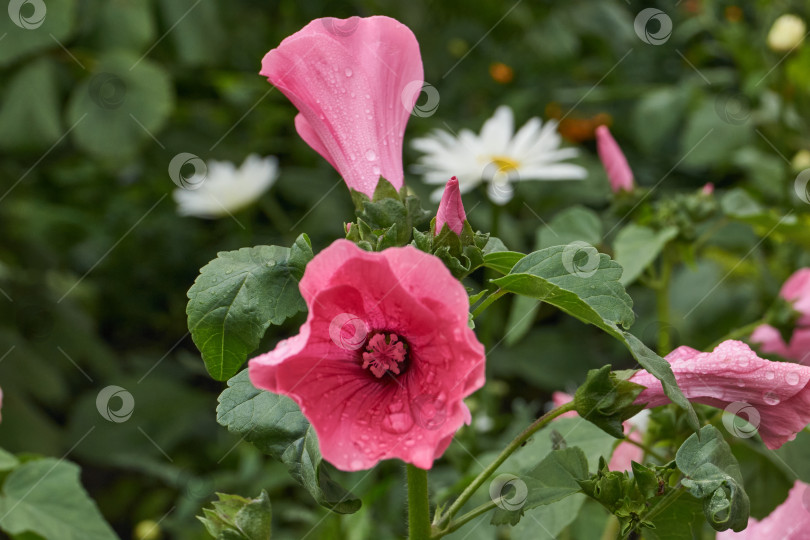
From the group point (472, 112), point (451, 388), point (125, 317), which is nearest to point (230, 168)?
point (125, 317)

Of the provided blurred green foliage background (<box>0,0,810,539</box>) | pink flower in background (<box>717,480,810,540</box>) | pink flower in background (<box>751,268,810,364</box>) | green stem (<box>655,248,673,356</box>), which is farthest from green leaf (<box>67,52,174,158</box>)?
pink flower in background (<box>717,480,810,540</box>)

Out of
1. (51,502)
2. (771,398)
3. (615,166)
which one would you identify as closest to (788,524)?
(771,398)

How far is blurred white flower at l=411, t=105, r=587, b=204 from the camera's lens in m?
1.25

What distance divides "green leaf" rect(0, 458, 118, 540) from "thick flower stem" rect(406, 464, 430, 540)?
1.04 feet

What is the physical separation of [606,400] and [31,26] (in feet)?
3.80

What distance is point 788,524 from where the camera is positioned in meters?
0.65

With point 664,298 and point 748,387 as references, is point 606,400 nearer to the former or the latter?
point 748,387

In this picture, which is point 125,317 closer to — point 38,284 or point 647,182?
point 38,284

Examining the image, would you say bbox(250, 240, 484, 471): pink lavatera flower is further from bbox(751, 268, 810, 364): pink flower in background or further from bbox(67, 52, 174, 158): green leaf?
bbox(67, 52, 174, 158): green leaf

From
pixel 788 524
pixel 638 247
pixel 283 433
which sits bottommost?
pixel 788 524

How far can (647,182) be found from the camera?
191 centimetres

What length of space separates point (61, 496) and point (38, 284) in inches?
42.1

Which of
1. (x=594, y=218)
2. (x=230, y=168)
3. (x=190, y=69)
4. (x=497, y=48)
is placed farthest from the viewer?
(x=497, y=48)

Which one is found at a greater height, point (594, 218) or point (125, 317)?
point (594, 218)
